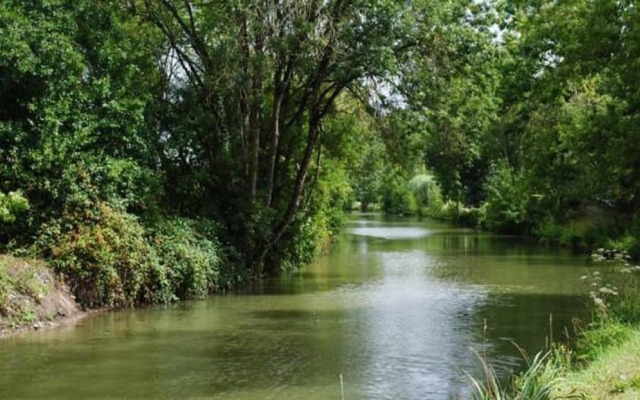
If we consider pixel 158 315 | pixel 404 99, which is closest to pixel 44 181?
pixel 158 315

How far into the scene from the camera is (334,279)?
2438 cm

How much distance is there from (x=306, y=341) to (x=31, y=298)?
5695 millimetres

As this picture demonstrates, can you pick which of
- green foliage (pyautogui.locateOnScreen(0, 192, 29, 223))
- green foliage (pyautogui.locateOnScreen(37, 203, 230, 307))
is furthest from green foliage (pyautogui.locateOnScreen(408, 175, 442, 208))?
green foliage (pyautogui.locateOnScreen(0, 192, 29, 223))

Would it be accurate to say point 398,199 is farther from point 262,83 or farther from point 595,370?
point 595,370

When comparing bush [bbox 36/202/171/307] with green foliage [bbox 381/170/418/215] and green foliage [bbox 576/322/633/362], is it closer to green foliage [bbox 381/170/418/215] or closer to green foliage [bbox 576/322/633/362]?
green foliage [bbox 576/322/633/362]

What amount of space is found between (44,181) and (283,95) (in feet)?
29.4

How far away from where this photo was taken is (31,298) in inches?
590

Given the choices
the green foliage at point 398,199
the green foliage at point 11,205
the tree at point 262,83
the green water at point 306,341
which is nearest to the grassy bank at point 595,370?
the green water at point 306,341

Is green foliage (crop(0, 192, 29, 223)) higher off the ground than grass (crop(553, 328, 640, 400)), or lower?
higher

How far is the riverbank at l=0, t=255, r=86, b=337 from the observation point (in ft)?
46.9

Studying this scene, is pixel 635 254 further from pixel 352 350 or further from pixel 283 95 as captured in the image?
pixel 352 350

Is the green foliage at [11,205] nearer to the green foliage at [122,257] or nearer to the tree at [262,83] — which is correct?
the green foliage at [122,257]

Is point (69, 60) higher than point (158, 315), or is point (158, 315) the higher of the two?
point (69, 60)

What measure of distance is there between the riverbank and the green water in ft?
1.59
